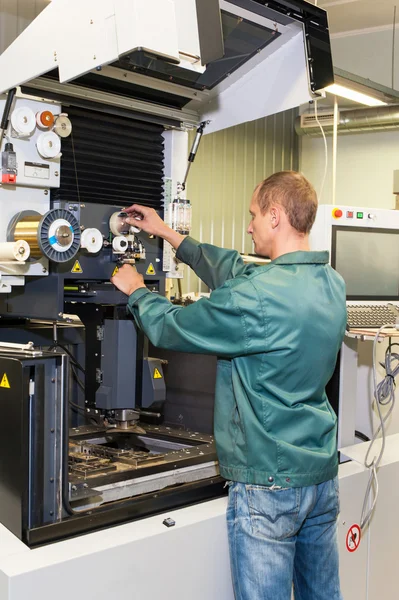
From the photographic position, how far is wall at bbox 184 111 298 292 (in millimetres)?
4660

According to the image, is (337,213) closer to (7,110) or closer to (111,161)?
(111,161)

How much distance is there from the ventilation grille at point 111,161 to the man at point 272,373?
336 millimetres

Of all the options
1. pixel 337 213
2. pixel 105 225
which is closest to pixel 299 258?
pixel 105 225

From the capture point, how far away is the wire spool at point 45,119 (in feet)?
5.08

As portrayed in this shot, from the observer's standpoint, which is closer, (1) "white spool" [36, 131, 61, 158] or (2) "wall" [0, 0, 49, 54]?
(1) "white spool" [36, 131, 61, 158]

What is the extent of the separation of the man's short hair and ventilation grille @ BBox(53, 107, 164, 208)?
1.35ft

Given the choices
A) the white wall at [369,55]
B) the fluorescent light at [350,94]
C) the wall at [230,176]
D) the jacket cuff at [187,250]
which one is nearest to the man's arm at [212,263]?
the jacket cuff at [187,250]

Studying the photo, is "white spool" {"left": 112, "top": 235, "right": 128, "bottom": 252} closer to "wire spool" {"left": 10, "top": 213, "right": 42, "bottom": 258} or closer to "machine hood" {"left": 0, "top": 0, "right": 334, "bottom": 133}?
"wire spool" {"left": 10, "top": 213, "right": 42, "bottom": 258}

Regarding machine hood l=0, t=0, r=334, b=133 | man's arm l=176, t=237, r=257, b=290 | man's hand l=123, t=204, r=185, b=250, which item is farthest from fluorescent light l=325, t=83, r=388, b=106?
man's hand l=123, t=204, r=185, b=250

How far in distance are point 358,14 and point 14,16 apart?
2500 mm

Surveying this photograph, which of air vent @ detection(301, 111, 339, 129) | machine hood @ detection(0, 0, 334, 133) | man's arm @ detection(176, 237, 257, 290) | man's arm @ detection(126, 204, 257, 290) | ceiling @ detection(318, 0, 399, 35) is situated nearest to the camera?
machine hood @ detection(0, 0, 334, 133)

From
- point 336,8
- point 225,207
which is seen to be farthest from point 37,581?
point 336,8

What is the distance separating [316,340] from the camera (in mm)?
1500

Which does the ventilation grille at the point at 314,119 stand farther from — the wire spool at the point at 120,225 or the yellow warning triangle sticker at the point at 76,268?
the yellow warning triangle sticker at the point at 76,268
